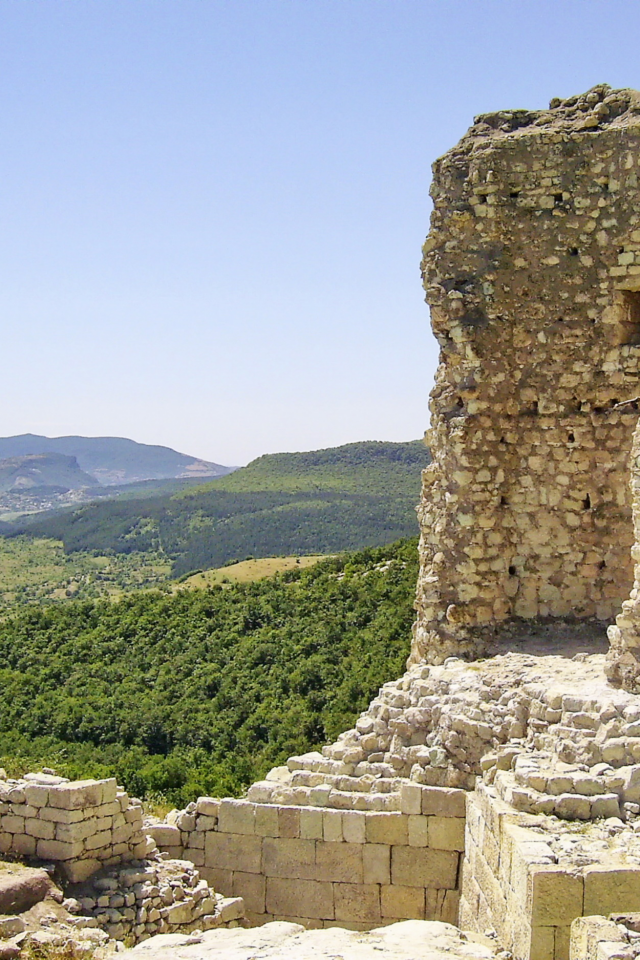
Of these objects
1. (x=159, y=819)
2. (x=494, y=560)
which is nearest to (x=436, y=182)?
(x=494, y=560)

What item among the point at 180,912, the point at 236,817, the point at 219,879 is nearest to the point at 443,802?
the point at 236,817

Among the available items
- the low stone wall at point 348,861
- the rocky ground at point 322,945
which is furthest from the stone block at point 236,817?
the rocky ground at point 322,945

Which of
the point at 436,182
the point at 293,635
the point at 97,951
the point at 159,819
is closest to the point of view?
the point at 97,951

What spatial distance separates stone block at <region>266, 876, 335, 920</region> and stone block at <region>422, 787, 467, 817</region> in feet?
3.18

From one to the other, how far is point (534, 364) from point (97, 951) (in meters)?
5.86

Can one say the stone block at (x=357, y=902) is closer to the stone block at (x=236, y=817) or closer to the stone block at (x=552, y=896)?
the stone block at (x=236, y=817)

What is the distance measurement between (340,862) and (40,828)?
2.24 metres

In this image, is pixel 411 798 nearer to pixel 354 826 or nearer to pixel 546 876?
pixel 354 826

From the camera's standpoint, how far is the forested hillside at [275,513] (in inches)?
3127

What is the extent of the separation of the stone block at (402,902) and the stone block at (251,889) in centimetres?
94

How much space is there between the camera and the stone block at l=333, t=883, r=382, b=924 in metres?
8.05

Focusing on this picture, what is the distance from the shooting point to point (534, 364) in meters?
9.72

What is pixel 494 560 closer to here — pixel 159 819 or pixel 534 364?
pixel 534 364

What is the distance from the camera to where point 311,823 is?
26.9ft
